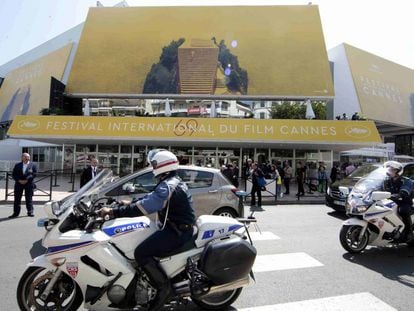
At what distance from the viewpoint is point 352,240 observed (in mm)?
6117

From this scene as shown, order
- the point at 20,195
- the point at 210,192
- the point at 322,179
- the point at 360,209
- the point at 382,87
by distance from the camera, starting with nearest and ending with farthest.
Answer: the point at 360,209, the point at 210,192, the point at 20,195, the point at 322,179, the point at 382,87

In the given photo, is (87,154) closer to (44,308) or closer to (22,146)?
(22,146)

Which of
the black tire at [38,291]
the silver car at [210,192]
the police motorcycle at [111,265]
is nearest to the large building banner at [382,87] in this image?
the silver car at [210,192]

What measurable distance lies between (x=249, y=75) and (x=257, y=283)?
24.9 meters

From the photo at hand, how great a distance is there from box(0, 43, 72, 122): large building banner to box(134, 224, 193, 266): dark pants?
3184 cm

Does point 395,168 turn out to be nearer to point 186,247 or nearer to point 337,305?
point 337,305

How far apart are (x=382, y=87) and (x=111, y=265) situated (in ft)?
125

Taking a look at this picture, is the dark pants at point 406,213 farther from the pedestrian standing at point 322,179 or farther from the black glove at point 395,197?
the pedestrian standing at point 322,179

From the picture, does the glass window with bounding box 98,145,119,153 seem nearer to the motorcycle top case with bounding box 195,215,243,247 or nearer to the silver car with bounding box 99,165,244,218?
the silver car with bounding box 99,165,244,218

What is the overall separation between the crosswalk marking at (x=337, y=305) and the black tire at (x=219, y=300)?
20 centimetres

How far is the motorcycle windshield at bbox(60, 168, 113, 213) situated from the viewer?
379 centimetres

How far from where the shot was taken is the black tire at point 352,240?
6045mm

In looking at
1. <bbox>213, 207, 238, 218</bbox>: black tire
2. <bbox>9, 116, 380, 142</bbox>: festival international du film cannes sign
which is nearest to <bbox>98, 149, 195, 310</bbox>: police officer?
<bbox>213, 207, 238, 218</bbox>: black tire

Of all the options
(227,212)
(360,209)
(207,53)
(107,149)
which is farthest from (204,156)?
(360,209)
